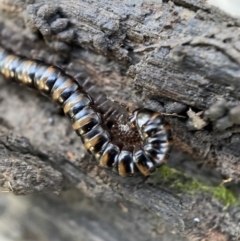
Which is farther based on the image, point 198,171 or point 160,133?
point 198,171

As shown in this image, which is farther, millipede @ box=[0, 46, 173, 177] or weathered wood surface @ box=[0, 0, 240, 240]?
millipede @ box=[0, 46, 173, 177]

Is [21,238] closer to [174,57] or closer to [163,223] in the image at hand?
[163,223]

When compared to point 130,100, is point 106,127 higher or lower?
lower

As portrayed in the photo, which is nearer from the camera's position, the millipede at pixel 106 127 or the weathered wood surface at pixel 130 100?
the weathered wood surface at pixel 130 100

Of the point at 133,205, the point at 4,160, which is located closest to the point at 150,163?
the point at 133,205
